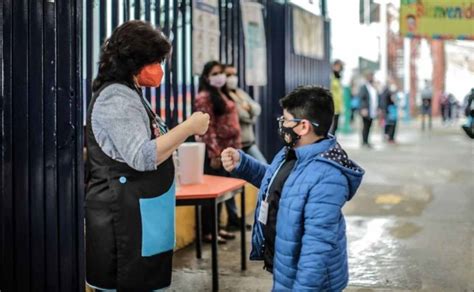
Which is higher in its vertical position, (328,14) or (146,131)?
(328,14)

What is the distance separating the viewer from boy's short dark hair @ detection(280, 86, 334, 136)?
103 inches

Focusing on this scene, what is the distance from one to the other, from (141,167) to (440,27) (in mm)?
7425

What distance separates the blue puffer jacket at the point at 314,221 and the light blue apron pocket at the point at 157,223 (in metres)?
0.49

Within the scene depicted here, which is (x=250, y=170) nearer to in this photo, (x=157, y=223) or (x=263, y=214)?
(x=263, y=214)

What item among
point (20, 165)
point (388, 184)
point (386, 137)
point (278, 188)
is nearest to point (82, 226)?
point (20, 165)

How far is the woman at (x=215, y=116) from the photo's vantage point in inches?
228

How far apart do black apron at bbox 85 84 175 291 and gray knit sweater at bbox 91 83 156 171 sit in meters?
0.05

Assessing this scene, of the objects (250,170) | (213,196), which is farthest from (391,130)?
(250,170)

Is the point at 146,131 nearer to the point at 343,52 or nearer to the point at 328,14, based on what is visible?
the point at 328,14

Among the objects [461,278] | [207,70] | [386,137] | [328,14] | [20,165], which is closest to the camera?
[20,165]

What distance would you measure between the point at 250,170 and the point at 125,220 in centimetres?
60

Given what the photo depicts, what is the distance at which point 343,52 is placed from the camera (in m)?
14.0

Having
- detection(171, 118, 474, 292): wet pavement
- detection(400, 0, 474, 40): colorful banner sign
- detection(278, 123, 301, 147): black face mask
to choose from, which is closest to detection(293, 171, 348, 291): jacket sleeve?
detection(278, 123, 301, 147): black face mask

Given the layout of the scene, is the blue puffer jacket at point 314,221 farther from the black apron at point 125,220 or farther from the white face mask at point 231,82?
the white face mask at point 231,82
